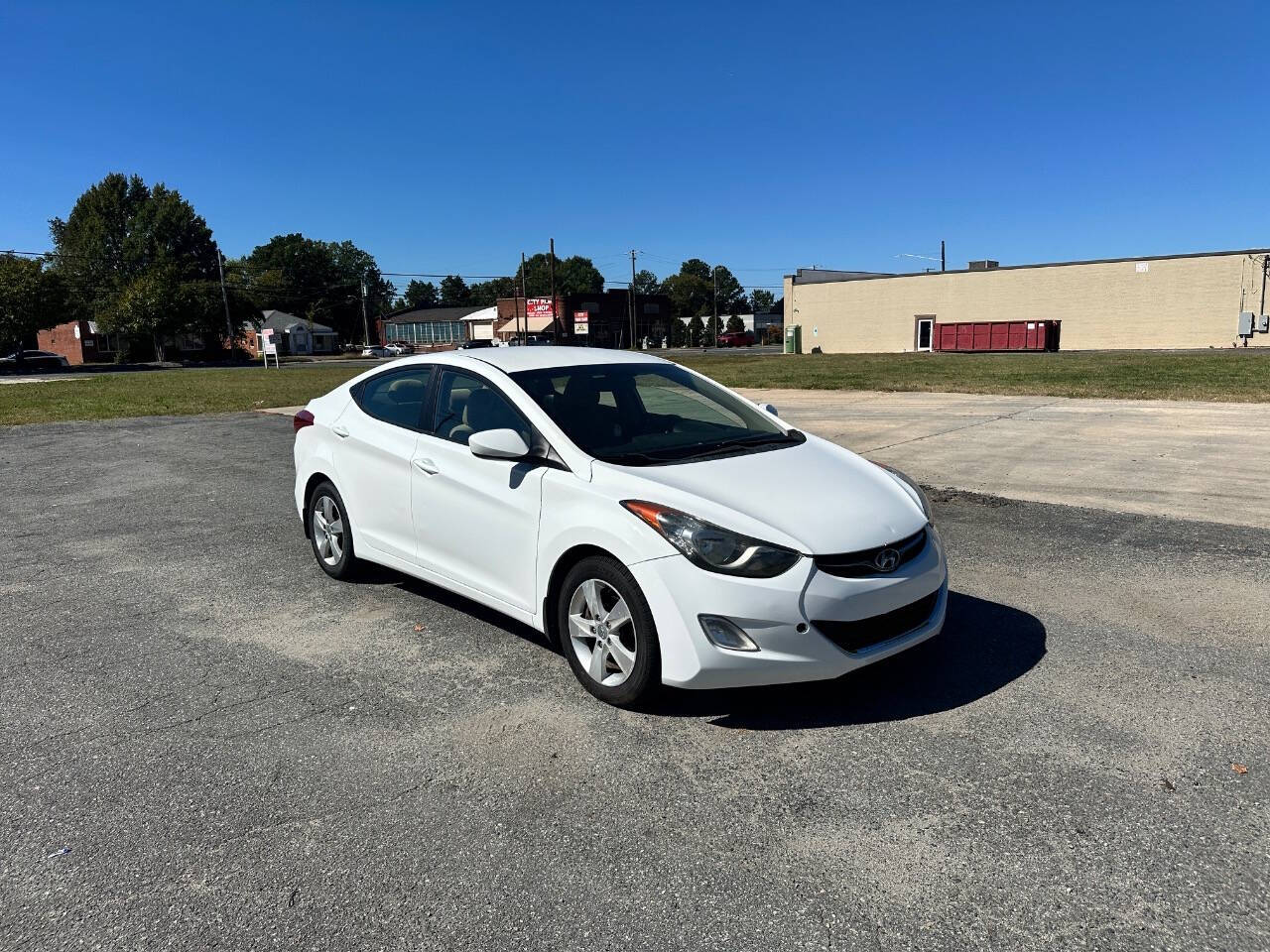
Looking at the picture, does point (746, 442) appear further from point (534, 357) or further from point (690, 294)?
point (690, 294)

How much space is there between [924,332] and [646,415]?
197ft

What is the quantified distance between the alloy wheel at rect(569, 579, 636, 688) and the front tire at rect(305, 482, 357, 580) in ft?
7.43

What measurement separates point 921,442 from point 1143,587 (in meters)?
6.62

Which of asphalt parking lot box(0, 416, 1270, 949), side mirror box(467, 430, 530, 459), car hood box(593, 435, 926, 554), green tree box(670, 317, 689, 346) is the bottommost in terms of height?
asphalt parking lot box(0, 416, 1270, 949)

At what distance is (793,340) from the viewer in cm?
6372

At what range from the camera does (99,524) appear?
25.5 ft

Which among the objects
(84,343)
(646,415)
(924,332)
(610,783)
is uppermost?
(84,343)

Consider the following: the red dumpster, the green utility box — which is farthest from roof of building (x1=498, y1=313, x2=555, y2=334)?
the red dumpster

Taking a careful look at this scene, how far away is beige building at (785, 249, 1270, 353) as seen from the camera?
47844mm

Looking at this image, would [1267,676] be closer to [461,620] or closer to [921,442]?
[461,620]

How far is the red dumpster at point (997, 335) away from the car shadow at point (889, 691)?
53.4 metres

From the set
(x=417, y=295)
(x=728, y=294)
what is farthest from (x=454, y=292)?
(x=728, y=294)

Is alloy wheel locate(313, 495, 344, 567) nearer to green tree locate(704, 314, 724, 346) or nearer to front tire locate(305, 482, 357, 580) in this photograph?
front tire locate(305, 482, 357, 580)

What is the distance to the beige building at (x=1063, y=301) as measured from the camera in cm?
4784
